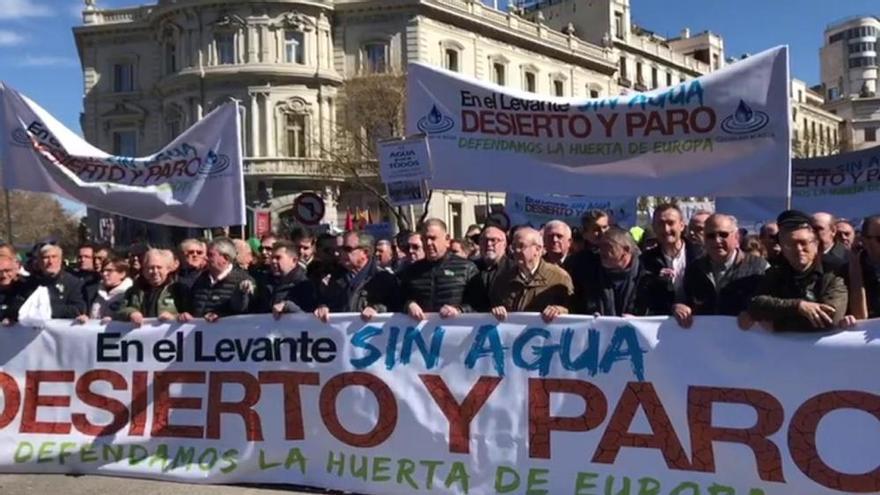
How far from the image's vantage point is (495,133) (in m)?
6.22

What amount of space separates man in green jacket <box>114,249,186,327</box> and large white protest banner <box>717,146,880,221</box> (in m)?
6.84

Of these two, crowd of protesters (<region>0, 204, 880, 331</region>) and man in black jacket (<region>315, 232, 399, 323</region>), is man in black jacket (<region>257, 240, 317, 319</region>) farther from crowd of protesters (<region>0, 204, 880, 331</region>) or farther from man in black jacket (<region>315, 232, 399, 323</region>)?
man in black jacket (<region>315, 232, 399, 323</region>)

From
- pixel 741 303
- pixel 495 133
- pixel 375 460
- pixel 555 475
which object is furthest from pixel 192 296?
pixel 741 303

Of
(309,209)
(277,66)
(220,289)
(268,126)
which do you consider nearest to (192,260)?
(220,289)

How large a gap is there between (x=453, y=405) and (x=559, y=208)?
7.55 metres

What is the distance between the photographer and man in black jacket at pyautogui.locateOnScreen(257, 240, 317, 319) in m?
6.25

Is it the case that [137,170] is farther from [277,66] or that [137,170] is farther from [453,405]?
[277,66]

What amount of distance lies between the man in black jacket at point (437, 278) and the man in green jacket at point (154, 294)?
1676 millimetres

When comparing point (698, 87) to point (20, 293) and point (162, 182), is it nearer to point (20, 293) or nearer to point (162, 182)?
point (162, 182)

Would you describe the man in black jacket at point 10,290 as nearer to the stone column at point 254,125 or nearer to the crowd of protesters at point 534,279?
the crowd of protesters at point 534,279

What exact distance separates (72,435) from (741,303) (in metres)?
4.48

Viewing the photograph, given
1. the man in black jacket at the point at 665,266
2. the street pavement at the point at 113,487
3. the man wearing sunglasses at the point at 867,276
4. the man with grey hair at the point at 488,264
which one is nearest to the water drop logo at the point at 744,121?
the man in black jacket at the point at 665,266

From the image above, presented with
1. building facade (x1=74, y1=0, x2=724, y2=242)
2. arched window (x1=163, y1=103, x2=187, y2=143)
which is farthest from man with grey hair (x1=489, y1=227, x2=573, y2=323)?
arched window (x1=163, y1=103, x2=187, y2=143)

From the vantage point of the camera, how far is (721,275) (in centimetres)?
521
